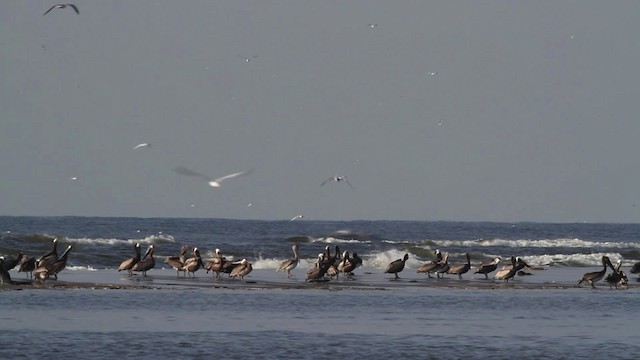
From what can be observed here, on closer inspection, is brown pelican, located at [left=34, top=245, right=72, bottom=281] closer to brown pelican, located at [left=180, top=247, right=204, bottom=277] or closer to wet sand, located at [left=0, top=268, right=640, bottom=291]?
wet sand, located at [left=0, top=268, right=640, bottom=291]

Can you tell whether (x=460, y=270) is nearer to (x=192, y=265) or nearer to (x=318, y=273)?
(x=318, y=273)

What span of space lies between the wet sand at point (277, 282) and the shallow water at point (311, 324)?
4.10 feet

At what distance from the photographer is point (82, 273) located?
104 feet

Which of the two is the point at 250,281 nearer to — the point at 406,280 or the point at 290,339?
the point at 406,280

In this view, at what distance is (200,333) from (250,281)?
11.4 metres

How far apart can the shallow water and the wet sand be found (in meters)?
1.25

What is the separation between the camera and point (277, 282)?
30.1m

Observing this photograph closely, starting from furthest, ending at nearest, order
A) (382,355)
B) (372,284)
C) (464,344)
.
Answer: (372,284) < (464,344) < (382,355)

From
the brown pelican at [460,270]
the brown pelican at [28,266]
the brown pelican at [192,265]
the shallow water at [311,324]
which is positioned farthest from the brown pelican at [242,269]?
the brown pelican at [460,270]

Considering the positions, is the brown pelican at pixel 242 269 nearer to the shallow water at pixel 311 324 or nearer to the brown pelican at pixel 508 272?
the shallow water at pixel 311 324

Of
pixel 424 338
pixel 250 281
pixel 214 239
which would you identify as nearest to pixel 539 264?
pixel 250 281

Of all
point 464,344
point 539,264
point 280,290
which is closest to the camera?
point 464,344

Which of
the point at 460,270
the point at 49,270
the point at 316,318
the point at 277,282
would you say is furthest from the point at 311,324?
the point at 460,270

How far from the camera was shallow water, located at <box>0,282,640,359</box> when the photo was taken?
1736 cm
